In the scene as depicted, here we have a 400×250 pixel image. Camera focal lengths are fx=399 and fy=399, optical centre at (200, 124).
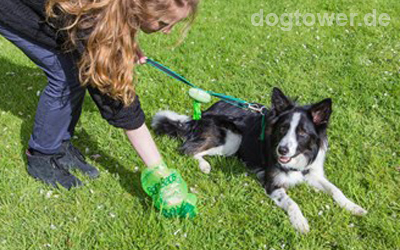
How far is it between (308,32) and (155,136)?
362cm

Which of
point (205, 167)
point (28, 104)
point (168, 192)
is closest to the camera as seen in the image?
point (168, 192)

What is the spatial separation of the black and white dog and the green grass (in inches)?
4.3

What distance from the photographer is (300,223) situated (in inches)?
120

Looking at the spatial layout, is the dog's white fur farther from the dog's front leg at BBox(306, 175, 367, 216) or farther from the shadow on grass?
the shadow on grass

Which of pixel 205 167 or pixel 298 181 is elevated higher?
pixel 298 181

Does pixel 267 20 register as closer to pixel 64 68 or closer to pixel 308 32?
pixel 308 32

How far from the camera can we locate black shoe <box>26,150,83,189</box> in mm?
3477

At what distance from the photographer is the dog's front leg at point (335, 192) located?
317 centimetres

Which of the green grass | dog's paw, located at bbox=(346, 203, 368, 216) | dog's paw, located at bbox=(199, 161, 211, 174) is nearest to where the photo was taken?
the green grass

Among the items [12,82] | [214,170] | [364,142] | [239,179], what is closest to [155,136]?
[214,170]

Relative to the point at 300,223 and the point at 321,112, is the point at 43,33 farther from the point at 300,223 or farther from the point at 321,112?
the point at 300,223

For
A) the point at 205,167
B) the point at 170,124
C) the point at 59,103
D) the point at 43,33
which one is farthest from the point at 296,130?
the point at 43,33

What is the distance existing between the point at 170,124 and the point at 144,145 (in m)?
1.39

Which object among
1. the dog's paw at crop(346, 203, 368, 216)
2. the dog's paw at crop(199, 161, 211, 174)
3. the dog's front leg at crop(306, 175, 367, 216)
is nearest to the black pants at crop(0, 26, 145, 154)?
the dog's paw at crop(199, 161, 211, 174)
